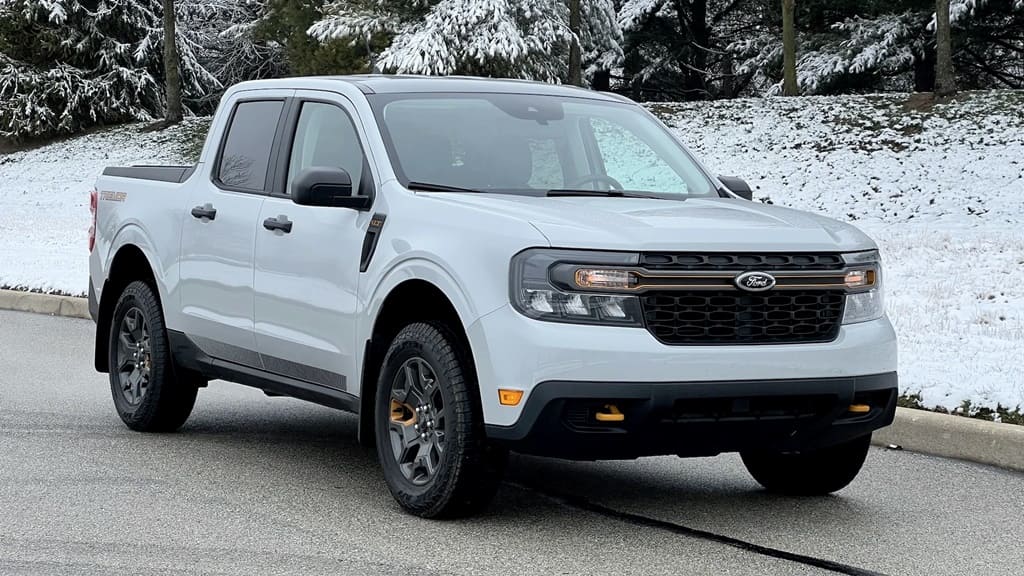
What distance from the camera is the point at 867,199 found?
915 inches

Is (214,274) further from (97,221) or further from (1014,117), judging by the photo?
(1014,117)

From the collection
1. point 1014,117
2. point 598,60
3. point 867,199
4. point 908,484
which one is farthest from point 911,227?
point 598,60

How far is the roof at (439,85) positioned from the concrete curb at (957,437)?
2.42 meters

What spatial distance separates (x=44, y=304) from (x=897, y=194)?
13.3 meters

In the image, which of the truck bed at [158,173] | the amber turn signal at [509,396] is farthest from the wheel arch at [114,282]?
the amber turn signal at [509,396]

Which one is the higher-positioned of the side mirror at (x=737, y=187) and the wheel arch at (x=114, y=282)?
the side mirror at (x=737, y=187)

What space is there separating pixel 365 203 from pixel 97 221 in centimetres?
308

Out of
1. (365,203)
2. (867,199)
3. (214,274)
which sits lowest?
(867,199)

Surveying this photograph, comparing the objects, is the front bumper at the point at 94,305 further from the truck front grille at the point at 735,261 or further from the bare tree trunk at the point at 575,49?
the bare tree trunk at the point at 575,49

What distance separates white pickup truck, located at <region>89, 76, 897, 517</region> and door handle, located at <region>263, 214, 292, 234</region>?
0.01 meters

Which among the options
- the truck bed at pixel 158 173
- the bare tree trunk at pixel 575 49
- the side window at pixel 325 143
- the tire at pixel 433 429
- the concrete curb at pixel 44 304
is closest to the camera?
the tire at pixel 433 429

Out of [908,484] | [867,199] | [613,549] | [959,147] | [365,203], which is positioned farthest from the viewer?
[959,147]

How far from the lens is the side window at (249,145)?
303 inches

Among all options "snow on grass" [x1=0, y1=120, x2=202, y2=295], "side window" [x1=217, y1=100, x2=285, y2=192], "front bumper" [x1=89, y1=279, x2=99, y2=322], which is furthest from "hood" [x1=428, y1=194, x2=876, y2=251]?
"snow on grass" [x1=0, y1=120, x2=202, y2=295]
